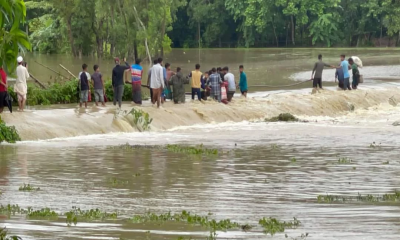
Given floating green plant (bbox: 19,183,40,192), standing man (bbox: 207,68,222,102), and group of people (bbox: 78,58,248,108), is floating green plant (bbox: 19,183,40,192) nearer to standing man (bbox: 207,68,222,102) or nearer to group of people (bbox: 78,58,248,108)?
group of people (bbox: 78,58,248,108)

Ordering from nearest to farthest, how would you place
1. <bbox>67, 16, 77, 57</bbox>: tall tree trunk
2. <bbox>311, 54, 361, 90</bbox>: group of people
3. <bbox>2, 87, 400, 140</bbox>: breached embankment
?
<bbox>2, 87, 400, 140</bbox>: breached embankment, <bbox>311, 54, 361, 90</bbox>: group of people, <bbox>67, 16, 77, 57</bbox>: tall tree trunk

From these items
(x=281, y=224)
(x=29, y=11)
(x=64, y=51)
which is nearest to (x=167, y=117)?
(x=281, y=224)

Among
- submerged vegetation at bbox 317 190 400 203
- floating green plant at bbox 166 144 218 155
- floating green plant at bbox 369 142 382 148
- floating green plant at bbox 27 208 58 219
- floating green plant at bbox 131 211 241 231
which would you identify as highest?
floating green plant at bbox 27 208 58 219

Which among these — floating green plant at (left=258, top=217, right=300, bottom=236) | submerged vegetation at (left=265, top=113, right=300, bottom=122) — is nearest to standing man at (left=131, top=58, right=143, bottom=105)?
submerged vegetation at (left=265, top=113, right=300, bottom=122)

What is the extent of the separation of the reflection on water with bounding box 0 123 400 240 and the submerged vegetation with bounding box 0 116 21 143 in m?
0.68

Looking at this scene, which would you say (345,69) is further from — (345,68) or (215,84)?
(215,84)

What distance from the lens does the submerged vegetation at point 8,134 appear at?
59.1 feet

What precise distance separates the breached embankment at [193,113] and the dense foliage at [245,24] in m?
27.5

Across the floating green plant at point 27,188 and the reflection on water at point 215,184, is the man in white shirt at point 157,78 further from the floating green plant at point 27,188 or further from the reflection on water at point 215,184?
the floating green plant at point 27,188

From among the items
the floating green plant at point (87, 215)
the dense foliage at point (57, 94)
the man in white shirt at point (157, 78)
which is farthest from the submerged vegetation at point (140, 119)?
the floating green plant at point (87, 215)

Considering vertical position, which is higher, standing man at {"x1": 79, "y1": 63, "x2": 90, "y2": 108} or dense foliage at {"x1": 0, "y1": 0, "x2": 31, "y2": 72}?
Result: dense foliage at {"x1": 0, "y1": 0, "x2": 31, "y2": 72}

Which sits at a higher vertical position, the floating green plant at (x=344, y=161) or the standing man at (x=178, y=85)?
the standing man at (x=178, y=85)

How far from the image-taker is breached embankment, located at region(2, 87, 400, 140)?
20.0 m

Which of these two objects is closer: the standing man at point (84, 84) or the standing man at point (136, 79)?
the standing man at point (84, 84)
